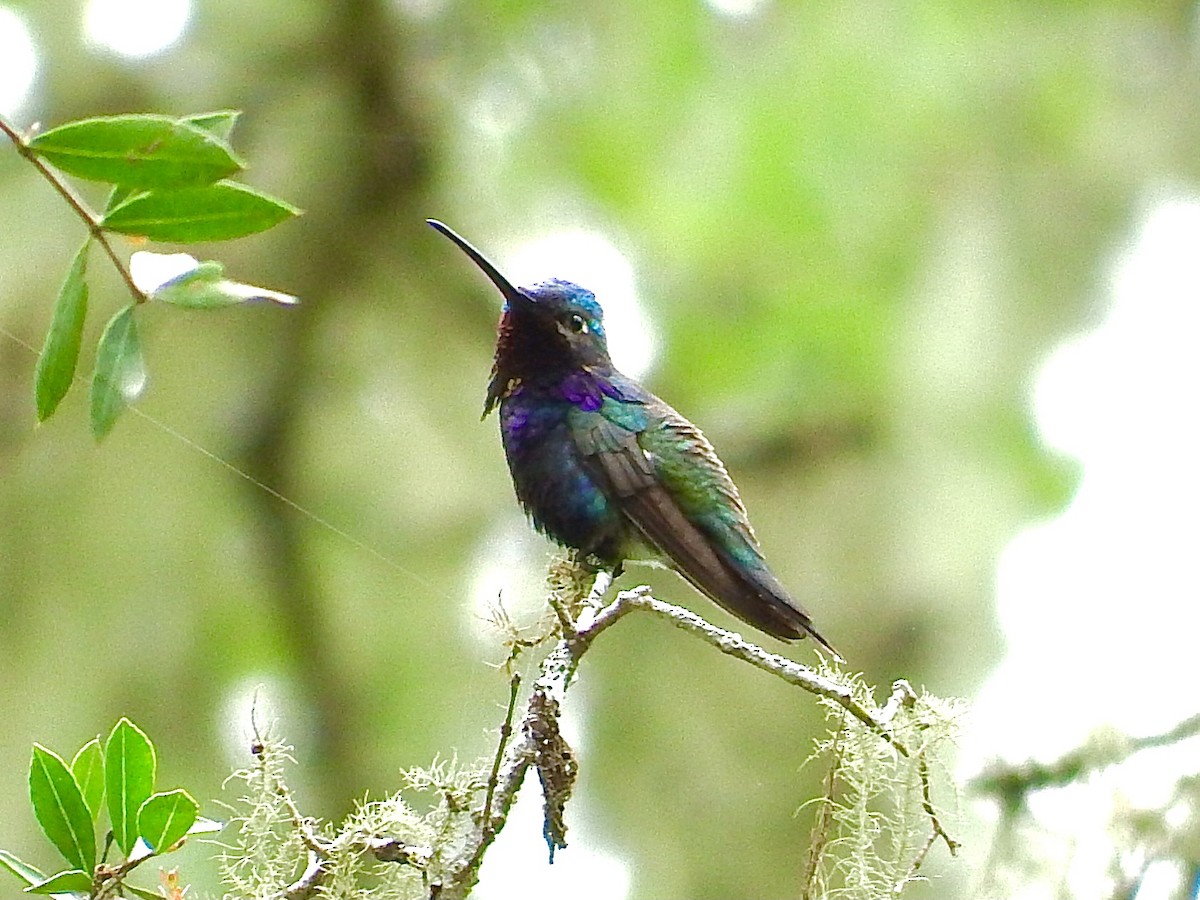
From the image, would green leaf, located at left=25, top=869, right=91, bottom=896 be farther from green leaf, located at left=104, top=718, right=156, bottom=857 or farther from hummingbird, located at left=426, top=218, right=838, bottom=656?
hummingbird, located at left=426, top=218, right=838, bottom=656

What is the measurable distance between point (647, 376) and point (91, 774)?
7.52 ft

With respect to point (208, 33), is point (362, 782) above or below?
below

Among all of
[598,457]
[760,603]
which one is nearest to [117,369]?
[760,603]

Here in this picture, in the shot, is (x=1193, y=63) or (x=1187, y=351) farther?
(x=1193, y=63)

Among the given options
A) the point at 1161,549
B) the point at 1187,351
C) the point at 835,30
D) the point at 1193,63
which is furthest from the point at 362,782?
the point at 1193,63

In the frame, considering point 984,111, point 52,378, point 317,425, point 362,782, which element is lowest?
point 52,378

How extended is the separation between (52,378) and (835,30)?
3156 mm

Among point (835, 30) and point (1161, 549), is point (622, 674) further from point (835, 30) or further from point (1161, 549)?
point (835, 30)

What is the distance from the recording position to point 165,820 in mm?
1003

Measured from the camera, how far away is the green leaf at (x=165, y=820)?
1.00 meters

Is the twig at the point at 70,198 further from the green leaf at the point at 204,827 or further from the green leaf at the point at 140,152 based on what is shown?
the green leaf at the point at 204,827

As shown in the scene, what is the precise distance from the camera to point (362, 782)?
109 inches

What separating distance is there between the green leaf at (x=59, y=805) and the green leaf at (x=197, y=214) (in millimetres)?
381

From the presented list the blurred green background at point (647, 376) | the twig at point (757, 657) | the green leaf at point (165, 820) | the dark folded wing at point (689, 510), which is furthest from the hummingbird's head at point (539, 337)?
the green leaf at point (165, 820)
